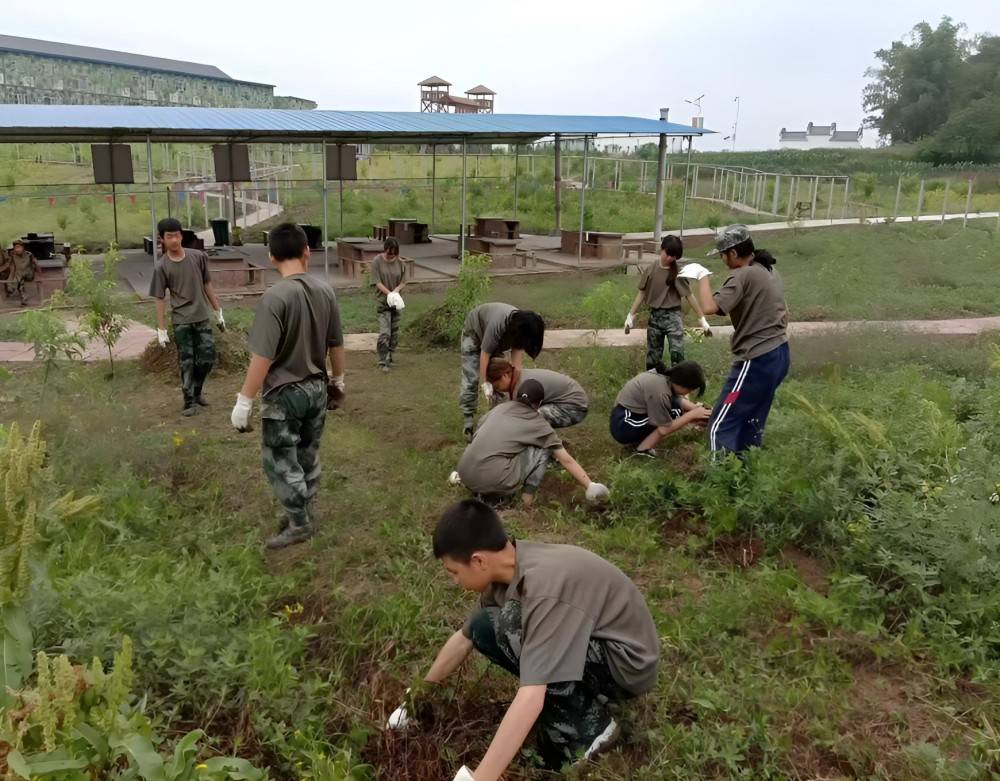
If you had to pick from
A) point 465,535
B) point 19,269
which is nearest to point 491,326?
point 465,535

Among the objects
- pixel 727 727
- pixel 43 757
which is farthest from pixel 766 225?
pixel 43 757

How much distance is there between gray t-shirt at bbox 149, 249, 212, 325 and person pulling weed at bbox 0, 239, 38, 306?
19.8 feet

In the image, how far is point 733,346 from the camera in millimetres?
5328

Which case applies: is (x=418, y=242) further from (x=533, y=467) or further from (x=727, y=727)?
(x=727, y=727)

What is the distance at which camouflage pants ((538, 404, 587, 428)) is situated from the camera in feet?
18.5

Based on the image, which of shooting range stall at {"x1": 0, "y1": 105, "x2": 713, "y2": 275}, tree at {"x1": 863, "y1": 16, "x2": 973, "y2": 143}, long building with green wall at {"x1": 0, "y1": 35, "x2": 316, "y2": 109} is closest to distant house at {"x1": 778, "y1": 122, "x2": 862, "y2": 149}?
tree at {"x1": 863, "y1": 16, "x2": 973, "y2": 143}

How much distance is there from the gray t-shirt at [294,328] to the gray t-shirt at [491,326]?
1248 millimetres

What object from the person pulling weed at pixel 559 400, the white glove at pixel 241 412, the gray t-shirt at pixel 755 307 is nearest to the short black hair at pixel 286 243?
the white glove at pixel 241 412

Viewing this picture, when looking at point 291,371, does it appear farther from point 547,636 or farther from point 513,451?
point 547,636

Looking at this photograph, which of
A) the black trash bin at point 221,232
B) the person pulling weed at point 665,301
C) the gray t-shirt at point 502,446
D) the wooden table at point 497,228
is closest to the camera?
the gray t-shirt at point 502,446

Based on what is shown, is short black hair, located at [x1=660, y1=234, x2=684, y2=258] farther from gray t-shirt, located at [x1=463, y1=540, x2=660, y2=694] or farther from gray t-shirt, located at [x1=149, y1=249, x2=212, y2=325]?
gray t-shirt, located at [x1=463, y1=540, x2=660, y2=694]

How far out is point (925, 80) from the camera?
5822cm

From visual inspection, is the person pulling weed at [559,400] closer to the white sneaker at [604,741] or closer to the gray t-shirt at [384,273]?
the white sneaker at [604,741]

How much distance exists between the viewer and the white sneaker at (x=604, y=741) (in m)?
2.91
